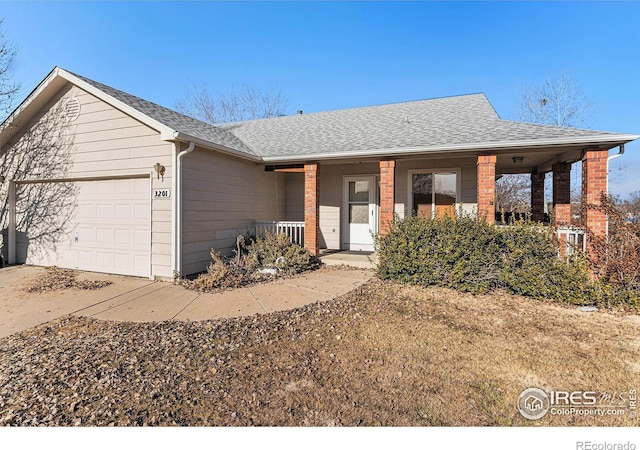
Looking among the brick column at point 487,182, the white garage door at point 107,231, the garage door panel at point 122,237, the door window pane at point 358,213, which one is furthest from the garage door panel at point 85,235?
the brick column at point 487,182

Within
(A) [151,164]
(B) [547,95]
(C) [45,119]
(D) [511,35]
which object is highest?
(B) [547,95]

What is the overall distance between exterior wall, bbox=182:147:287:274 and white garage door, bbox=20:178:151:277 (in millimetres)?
986

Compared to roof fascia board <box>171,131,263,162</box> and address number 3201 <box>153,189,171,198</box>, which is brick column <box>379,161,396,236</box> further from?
address number 3201 <box>153,189,171,198</box>

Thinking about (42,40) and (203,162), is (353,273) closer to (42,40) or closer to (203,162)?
(203,162)

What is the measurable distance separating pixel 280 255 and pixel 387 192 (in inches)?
125

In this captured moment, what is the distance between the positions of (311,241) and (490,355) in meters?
5.58

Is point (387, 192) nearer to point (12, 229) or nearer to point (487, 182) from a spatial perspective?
point (487, 182)

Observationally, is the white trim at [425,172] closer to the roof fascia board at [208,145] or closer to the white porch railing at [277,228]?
the white porch railing at [277,228]

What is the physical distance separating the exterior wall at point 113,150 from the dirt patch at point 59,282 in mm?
1195

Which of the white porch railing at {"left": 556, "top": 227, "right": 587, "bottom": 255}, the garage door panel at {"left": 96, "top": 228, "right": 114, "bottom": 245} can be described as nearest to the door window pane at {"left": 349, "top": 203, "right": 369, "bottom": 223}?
the white porch railing at {"left": 556, "top": 227, "right": 587, "bottom": 255}

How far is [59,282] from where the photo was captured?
6.71m

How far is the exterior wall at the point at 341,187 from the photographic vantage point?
9.01 metres

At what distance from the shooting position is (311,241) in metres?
8.49

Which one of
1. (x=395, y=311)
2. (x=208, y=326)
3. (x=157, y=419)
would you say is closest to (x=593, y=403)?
(x=395, y=311)
